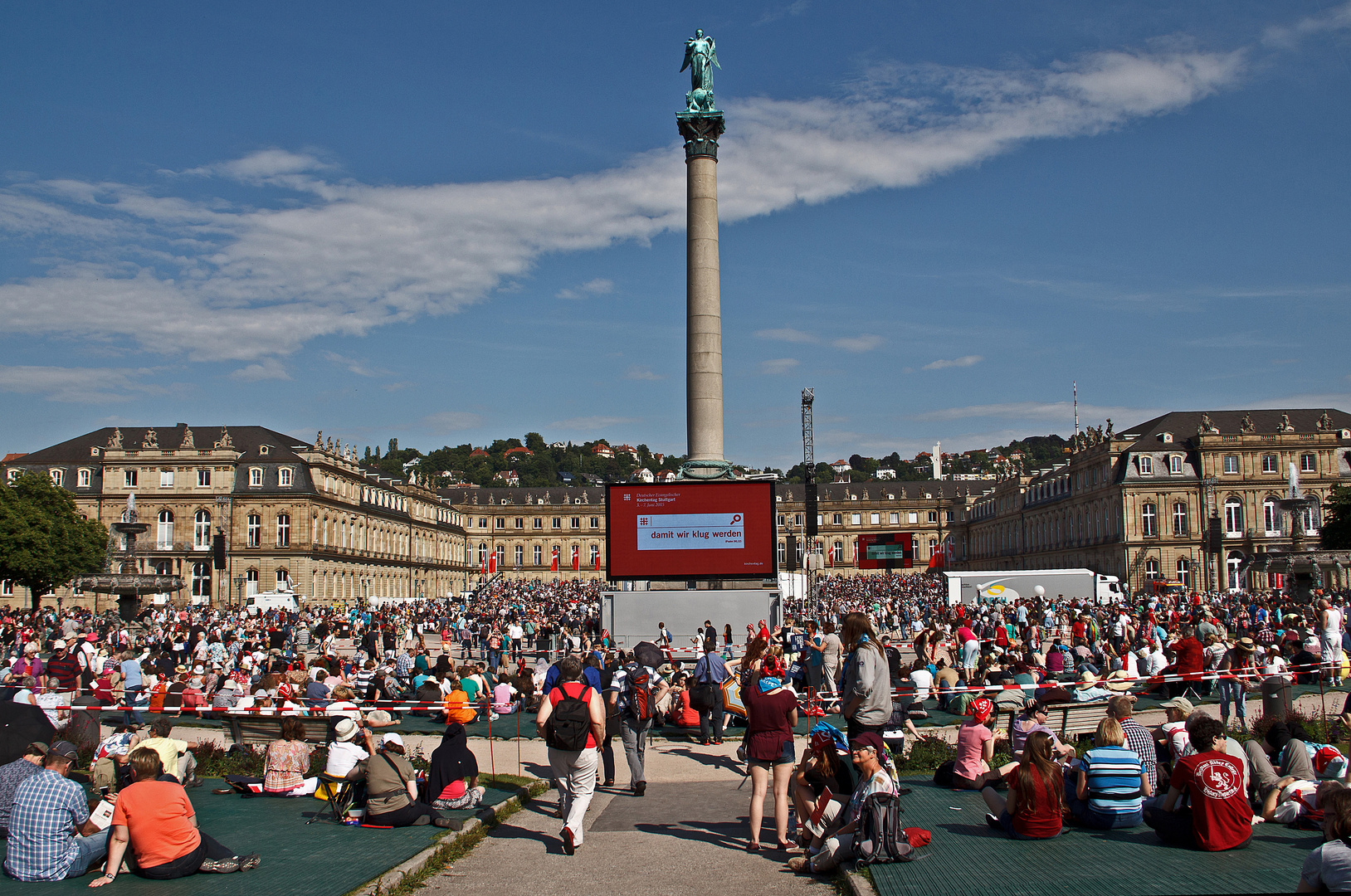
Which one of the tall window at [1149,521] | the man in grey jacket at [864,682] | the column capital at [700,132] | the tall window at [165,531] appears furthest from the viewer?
the tall window at [1149,521]

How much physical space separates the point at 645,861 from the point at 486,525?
124740mm

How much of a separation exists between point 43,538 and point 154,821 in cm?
5417

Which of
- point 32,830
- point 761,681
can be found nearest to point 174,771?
point 32,830

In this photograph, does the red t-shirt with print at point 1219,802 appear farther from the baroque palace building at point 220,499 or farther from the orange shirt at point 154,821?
the baroque palace building at point 220,499

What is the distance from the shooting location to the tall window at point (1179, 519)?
76.9 meters

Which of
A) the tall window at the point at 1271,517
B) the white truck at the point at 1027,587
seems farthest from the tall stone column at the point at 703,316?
the tall window at the point at 1271,517

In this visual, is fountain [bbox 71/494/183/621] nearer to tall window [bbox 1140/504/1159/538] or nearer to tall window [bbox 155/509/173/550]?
tall window [bbox 155/509/173/550]

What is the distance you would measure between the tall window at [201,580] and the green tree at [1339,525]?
232ft

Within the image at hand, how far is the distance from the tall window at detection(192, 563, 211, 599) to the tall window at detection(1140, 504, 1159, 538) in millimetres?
66029

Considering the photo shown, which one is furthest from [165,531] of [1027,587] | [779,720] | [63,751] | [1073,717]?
[779,720]

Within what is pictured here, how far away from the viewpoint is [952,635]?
2838 centimetres

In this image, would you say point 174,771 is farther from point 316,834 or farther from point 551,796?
point 551,796

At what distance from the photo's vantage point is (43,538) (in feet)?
177

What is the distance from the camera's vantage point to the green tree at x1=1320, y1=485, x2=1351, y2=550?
194 ft
